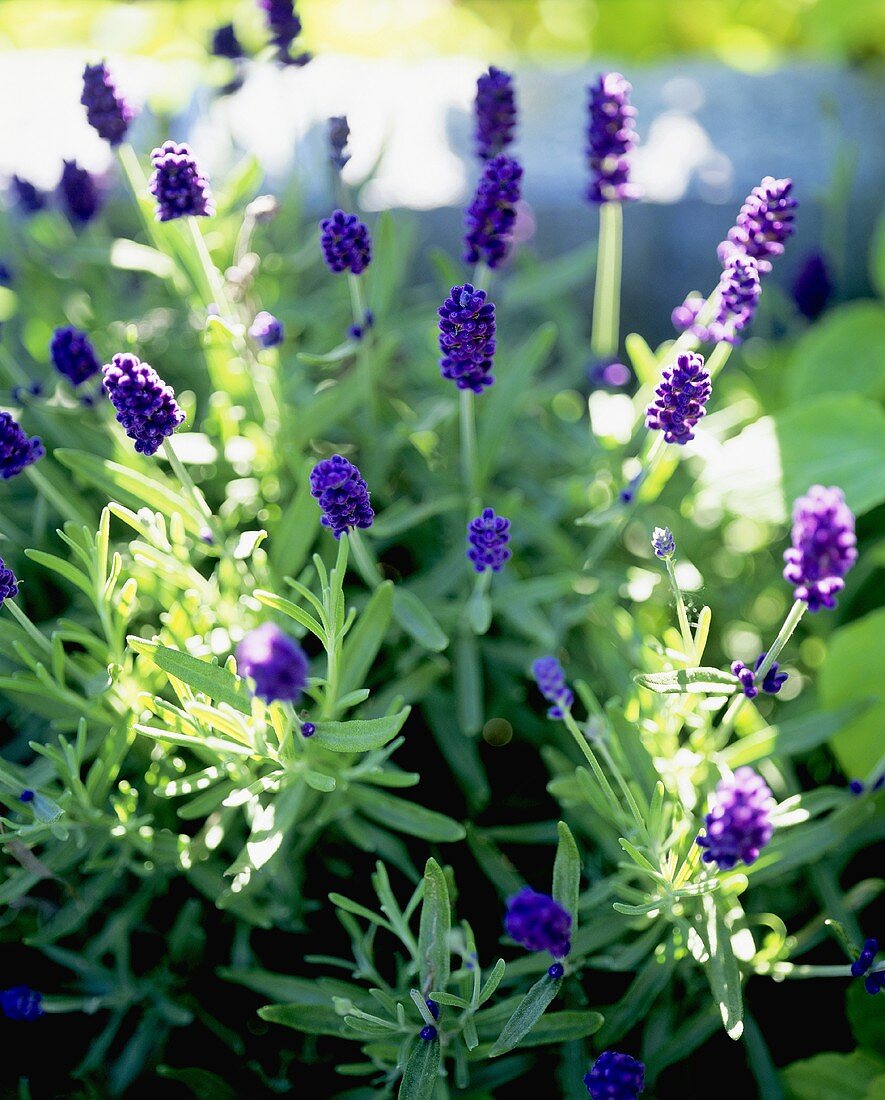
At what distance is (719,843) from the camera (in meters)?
0.90

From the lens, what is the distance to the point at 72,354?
134cm

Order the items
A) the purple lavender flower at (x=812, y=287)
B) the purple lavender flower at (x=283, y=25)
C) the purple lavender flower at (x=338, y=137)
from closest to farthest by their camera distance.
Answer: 1. the purple lavender flower at (x=338, y=137)
2. the purple lavender flower at (x=283, y=25)
3. the purple lavender flower at (x=812, y=287)

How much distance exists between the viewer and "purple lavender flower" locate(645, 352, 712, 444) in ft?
3.53

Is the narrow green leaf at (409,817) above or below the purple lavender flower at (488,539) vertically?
below

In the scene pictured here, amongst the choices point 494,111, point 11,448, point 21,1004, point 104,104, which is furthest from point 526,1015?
point 104,104

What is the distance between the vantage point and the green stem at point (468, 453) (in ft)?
4.49

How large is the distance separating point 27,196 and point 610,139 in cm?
104

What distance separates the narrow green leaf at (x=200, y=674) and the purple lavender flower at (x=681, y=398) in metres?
0.54

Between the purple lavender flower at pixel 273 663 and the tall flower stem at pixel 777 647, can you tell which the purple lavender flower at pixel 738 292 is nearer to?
the tall flower stem at pixel 777 647

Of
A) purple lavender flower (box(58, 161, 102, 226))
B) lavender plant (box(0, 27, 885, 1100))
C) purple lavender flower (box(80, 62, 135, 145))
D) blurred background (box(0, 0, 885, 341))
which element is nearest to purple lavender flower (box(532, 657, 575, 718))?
lavender plant (box(0, 27, 885, 1100))

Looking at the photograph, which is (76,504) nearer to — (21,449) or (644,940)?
(21,449)

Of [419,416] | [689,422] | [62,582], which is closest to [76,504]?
[62,582]

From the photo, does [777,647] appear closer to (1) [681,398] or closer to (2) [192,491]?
(1) [681,398]

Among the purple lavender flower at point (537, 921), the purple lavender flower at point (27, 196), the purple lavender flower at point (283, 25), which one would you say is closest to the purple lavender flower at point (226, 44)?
the purple lavender flower at point (283, 25)
